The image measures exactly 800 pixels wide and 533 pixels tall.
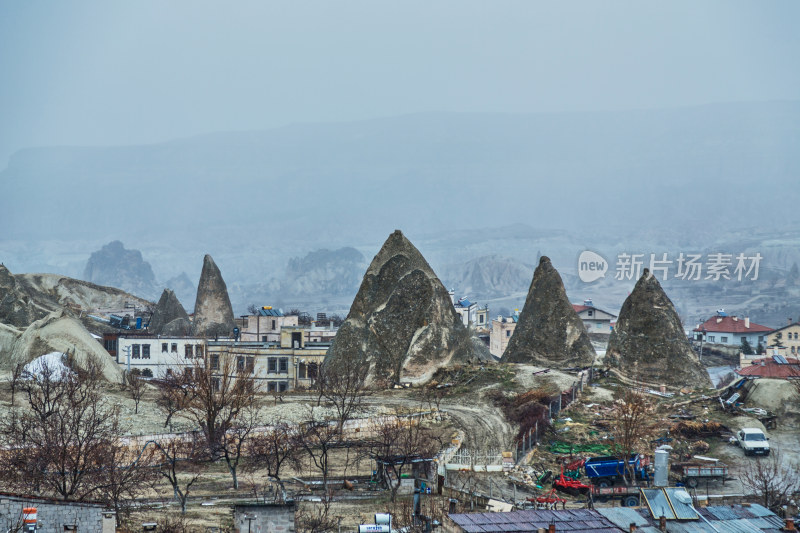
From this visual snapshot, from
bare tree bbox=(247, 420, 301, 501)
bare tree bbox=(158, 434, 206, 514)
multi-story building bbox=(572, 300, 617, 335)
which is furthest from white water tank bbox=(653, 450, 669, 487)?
multi-story building bbox=(572, 300, 617, 335)

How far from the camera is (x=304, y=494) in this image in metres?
52.3

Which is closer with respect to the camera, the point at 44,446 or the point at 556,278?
the point at 44,446

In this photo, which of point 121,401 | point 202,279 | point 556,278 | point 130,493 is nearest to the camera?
point 130,493

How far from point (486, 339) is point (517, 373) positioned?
91.4 metres

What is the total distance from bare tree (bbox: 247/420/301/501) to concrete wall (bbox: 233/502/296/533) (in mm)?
14043

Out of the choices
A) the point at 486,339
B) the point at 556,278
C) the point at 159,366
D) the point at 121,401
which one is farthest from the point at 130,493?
the point at 486,339

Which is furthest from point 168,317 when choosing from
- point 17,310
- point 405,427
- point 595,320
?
point 405,427

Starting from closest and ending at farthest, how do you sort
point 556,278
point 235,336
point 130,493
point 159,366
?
point 130,493
point 556,278
point 159,366
point 235,336

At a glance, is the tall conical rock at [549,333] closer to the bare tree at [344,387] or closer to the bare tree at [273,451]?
the bare tree at [344,387]

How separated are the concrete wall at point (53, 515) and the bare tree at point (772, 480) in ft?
80.2

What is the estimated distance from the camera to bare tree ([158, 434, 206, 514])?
56.5m

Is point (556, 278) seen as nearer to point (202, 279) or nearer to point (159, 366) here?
point (159, 366)

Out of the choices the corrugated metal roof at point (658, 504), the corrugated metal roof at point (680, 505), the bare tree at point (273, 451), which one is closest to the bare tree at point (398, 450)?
the bare tree at point (273, 451)

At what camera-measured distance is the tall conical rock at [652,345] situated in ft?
285
